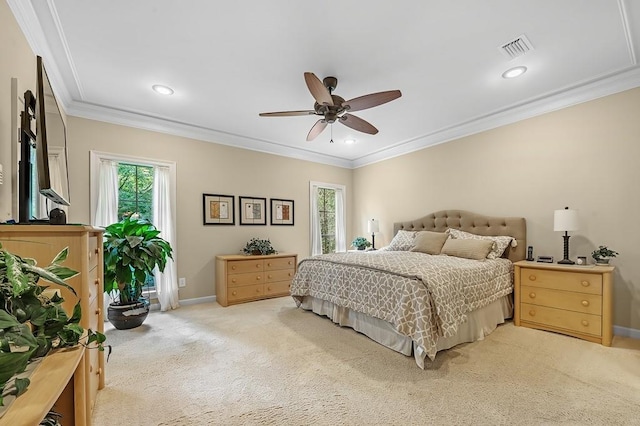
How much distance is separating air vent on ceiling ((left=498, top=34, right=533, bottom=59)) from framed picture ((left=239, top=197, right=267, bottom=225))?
3.94m

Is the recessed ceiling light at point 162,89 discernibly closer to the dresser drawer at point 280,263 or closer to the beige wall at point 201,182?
the beige wall at point 201,182

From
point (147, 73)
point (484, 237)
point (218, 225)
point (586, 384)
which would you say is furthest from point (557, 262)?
point (147, 73)

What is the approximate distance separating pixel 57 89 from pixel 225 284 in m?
3.00

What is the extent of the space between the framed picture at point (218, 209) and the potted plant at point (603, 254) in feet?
15.6

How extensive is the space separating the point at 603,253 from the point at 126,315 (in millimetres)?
5219

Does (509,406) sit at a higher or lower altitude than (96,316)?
lower

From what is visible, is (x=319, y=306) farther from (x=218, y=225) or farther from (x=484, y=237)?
(x=484, y=237)

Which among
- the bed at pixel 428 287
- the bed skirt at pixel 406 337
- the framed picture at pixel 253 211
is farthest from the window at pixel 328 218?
the bed skirt at pixel 406 337

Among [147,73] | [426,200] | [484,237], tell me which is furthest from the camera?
[426,200]

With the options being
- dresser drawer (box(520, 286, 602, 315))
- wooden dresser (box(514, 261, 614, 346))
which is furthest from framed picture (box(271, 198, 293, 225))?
dresser drawer (box(520, 286, 602, 315))

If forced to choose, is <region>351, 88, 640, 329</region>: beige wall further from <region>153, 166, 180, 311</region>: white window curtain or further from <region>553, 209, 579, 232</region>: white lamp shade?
<region>153, 166, 180, 311</region>: white window curtain

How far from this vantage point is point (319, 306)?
12.3ft

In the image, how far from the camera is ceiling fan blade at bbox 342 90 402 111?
257 centimetres

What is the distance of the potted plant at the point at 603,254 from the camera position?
2.98 meters
